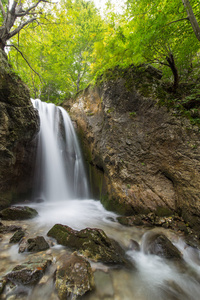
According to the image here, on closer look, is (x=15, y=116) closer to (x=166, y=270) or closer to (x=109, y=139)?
(x=109, y=139)

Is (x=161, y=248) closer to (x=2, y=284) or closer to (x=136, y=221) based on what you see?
(x=136, y=221)

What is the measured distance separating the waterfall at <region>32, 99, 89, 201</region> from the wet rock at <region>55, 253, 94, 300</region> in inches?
216

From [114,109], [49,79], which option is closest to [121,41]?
[114,109]

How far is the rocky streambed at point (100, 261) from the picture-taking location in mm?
1956

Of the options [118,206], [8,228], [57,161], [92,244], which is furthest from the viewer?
[57,161]

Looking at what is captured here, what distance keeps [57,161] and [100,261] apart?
6.48 m

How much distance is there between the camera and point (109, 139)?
6.25m

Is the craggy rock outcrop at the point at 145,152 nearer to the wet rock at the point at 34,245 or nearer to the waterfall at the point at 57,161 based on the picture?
the waterfall at the point at 57,161

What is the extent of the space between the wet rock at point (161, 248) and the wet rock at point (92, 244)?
0.68 metres

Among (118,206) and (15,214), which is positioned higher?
(15,214)

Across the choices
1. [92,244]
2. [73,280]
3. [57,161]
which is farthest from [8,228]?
[57,161]

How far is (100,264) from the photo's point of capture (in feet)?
8.23

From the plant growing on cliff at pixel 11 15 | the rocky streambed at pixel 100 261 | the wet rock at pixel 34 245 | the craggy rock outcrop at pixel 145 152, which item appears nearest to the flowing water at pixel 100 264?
the rocky streambed at pixel 100 261

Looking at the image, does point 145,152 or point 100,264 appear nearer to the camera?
point 100,264
